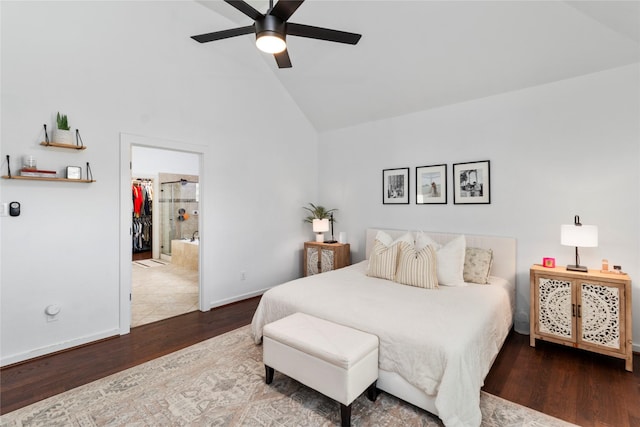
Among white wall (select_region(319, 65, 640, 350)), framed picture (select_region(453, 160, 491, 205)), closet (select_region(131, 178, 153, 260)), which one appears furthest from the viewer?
closet (select_region(131, 178, 153, 260))

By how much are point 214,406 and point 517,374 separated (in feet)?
7.85

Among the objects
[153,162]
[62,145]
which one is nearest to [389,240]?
[62,145]

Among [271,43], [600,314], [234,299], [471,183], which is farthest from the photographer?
[234,299]

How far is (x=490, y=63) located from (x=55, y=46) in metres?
4.34

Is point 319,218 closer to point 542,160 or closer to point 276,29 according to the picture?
point 542,160

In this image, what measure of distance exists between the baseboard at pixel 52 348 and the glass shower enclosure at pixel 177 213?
4.59 meters

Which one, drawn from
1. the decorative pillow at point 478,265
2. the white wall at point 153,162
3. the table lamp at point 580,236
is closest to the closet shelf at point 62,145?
the decorative pillow at point 478,265

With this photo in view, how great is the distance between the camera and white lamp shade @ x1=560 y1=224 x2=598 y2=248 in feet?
9.05

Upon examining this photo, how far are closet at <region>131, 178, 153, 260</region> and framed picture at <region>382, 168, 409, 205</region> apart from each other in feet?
19.7

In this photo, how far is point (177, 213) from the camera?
7730 mm

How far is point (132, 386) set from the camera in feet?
7.58

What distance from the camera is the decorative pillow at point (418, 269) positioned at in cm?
303

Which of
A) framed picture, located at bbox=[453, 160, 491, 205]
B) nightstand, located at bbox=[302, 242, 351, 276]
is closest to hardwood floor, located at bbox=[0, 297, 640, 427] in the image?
framed picture, located at bbox=[453, 160, 491, 205]

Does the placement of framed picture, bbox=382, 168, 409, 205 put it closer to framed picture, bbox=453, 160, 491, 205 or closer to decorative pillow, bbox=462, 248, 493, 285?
framed picture, bbox=453, 160, 491, 205
